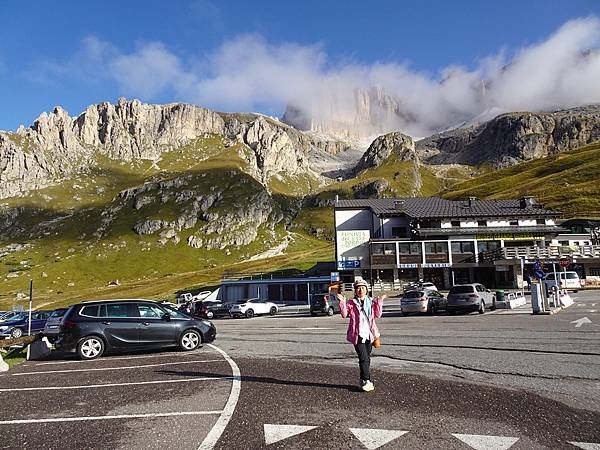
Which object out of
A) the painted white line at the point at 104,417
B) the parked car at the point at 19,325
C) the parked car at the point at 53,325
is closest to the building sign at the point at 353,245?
the parked car at the point at 19,325

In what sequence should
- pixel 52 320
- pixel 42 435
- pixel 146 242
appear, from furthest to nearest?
1. pixel 146 242
2. pixel 52 320
3. pixel 42 435

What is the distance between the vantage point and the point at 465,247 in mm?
66188

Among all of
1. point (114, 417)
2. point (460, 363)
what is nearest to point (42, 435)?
point (114, 417)

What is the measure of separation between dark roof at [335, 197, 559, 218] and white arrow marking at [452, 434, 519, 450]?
62118mm

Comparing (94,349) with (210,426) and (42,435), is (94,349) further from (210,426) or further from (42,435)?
(210,426)

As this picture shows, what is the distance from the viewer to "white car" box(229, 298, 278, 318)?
4547 cm

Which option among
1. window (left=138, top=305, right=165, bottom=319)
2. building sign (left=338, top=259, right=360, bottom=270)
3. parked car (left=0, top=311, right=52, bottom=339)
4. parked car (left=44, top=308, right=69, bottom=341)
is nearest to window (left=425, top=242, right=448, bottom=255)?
building sign (left=338, top=259, right=360, bottom=270)

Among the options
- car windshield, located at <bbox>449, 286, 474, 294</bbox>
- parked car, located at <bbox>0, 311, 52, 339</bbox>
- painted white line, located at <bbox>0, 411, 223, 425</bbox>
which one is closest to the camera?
painted white line, located at <bbox>0, 411, 223, 425</bbox>

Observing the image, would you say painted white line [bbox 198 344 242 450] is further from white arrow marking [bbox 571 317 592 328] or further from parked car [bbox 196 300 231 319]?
parked car [bbox 196 300 231 319]

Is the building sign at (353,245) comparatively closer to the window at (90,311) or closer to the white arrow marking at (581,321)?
the white arrow marking at (581,321)

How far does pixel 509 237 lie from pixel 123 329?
61.0 m

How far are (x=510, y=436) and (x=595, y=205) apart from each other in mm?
132236

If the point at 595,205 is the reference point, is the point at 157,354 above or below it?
below

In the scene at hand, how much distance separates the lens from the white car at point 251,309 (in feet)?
149
